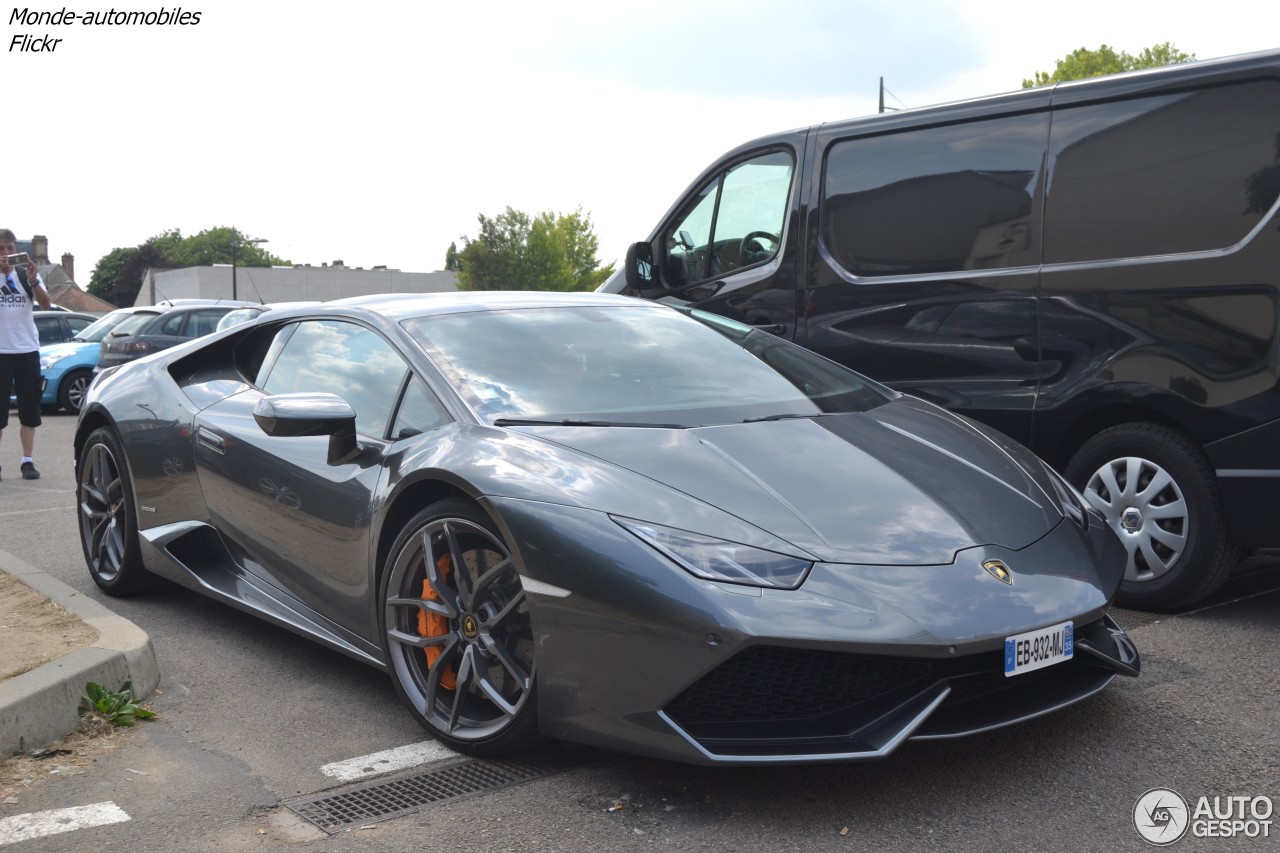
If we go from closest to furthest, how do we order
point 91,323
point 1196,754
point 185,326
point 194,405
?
Result: point 1196,754 → point 194,405 → point 185,326 → point 91,323

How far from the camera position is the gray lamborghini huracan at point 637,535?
9.23 feet

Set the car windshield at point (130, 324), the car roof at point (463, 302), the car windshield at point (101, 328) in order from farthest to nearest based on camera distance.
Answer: the car windshield at point (101, 328) → the car windshield at point (130, 324) → the car roof at point (463, 302)

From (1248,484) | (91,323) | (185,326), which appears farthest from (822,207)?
(91,323)

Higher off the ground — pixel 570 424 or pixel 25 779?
pixel 570 424

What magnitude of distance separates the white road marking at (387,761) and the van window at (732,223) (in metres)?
3.42

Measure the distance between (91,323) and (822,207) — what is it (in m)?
16.2

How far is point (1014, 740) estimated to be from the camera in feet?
10.7

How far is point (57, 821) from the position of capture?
2967 mm

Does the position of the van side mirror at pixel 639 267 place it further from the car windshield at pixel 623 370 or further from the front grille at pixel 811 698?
the front grille at pixel 811 698

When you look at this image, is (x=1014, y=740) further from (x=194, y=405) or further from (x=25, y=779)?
(x=194, y=405)

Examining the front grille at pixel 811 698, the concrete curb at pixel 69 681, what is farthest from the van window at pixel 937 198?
the concrete curb at pixel 69 681

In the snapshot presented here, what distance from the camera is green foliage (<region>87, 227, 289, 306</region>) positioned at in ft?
340

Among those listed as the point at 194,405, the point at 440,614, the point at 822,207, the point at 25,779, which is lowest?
the point at 25,779

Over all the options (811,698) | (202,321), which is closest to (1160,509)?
(811,698)
